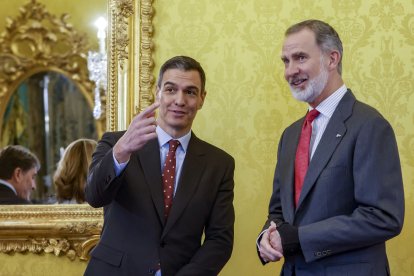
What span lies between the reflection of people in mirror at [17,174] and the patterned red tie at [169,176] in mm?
1225

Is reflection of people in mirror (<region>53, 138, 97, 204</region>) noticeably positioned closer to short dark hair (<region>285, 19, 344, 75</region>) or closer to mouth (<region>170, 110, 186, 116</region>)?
mouth (<region>170, 110, 186, 116</region>)

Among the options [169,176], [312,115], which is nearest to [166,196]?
[169,176]

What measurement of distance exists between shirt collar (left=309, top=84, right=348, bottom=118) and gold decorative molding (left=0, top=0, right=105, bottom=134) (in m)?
1.71

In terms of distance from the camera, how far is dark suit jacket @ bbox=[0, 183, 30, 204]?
357 cm

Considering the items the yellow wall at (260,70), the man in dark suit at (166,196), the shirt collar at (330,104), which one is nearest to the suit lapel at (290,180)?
the shirt collar at (330,104)

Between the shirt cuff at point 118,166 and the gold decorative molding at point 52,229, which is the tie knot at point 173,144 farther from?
the gold decorative molding at point 52,229

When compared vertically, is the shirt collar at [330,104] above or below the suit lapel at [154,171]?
above

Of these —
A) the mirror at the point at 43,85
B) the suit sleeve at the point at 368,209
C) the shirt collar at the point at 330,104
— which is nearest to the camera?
the suit sleeve at the point at 368,209

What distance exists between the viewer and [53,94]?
3746 millimetres

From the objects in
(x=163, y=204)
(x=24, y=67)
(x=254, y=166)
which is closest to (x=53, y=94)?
(x=24, y=67)

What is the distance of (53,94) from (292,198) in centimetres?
186

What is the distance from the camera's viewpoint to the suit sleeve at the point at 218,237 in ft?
8.29

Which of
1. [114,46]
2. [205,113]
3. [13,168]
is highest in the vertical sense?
[114,46]

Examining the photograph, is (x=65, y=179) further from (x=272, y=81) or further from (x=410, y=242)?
(x=410, y=242)
